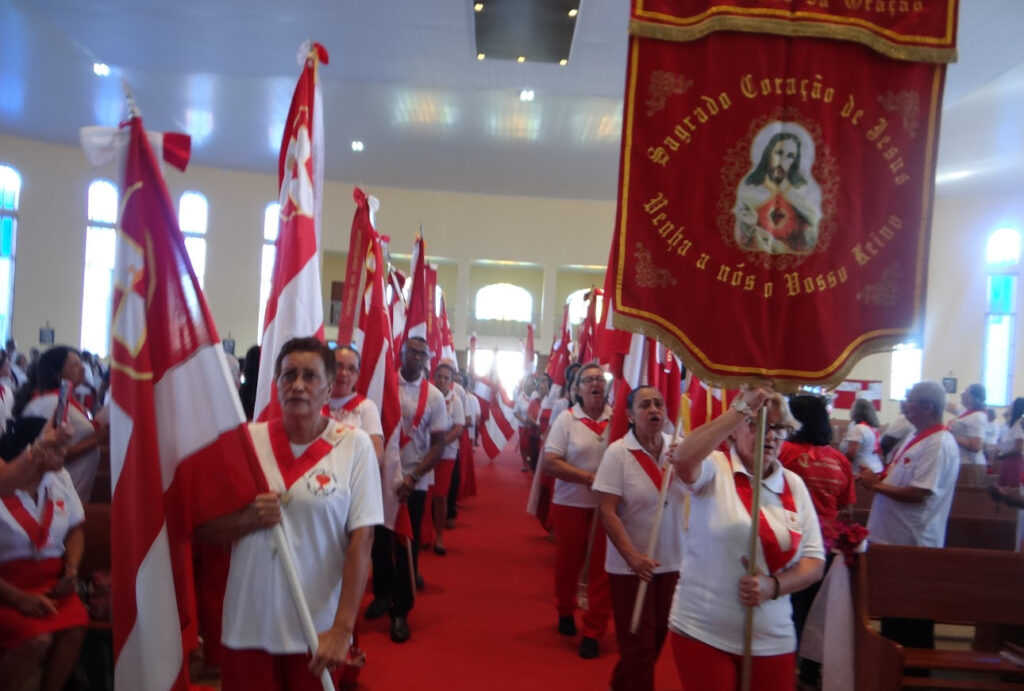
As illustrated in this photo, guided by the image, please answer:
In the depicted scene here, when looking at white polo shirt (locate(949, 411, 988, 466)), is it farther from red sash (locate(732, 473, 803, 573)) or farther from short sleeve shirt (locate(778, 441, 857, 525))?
red sash (locate(732, 473, 803, 573))

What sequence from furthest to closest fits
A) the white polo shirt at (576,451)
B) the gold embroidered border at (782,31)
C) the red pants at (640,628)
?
the white polo shirt at (576,451), the red pants at (640,628), the gold embroidered border at (782,31)

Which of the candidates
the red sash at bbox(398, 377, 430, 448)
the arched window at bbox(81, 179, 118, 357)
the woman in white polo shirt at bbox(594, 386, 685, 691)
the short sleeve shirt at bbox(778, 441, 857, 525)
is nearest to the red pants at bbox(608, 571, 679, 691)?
the woman in white polo shirt at bbox(594, 386, 685, 691)

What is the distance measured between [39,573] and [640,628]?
2.84m

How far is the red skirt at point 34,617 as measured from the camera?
11.8 feet

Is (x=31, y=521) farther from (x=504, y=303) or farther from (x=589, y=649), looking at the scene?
(x=504, y=303)

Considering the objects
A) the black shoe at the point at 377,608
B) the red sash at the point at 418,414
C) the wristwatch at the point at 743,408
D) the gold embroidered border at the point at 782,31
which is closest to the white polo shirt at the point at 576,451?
the red sash at the point at 418,414

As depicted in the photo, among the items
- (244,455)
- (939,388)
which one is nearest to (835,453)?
(939,388)

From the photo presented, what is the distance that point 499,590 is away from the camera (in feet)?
23.7

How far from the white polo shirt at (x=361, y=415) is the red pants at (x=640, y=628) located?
1551 mm

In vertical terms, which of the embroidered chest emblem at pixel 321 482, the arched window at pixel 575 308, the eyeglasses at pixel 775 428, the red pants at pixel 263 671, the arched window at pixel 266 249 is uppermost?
the arched window at pixel 266 249

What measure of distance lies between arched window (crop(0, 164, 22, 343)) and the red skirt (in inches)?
994

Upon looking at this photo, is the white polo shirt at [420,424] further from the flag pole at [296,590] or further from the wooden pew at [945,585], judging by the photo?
the flag pole at [296,590]

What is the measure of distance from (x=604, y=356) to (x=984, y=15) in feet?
35.0

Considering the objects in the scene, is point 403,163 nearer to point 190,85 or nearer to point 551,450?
point 190,85
